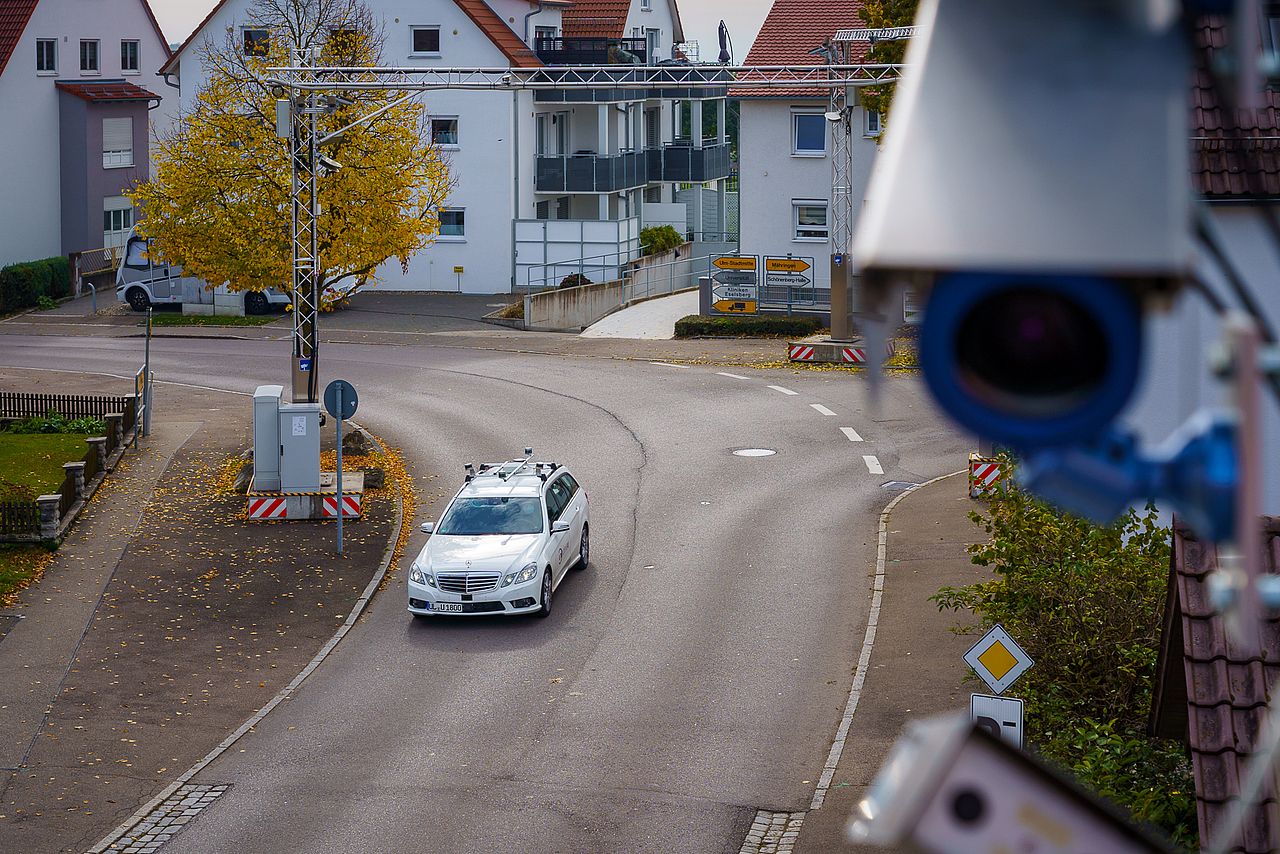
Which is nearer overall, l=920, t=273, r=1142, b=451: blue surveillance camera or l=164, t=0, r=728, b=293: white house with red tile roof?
l=920, t=273, r=1142, b=451: blue surveillance camera

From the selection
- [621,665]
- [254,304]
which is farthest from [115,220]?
[621,665]

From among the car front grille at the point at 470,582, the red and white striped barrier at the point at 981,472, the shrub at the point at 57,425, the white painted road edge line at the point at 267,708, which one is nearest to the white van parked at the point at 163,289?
the shrub at the point at 57,425

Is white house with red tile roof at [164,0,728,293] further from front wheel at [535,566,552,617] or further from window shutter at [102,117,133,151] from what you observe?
front wheel at [535,566,552,617]

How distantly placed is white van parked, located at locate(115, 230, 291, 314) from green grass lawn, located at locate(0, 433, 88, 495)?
18553 millimetres

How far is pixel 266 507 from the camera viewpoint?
23.5 metres

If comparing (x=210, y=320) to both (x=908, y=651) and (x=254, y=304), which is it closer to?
(x=254, y=304)

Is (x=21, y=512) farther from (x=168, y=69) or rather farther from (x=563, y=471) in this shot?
(x=168, y=69)

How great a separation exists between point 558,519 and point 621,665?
10.5 feet

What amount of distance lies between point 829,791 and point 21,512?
43.3ft

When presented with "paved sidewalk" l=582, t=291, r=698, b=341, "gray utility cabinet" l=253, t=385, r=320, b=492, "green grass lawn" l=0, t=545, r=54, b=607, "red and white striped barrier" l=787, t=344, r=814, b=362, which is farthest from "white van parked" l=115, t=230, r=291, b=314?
"green grass lawn" l=0, t=545, r=54, b=607

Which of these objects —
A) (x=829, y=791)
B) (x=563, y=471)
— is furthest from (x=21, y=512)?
(x=829, y=791)

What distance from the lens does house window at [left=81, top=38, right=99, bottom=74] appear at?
191 feet

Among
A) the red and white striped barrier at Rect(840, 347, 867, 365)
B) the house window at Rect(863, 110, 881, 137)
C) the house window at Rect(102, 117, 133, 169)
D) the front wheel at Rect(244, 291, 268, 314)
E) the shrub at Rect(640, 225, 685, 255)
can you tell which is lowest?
the red and white striped barrier at Rect(840, 347, 867, 365)

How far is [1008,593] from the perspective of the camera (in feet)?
48.4
